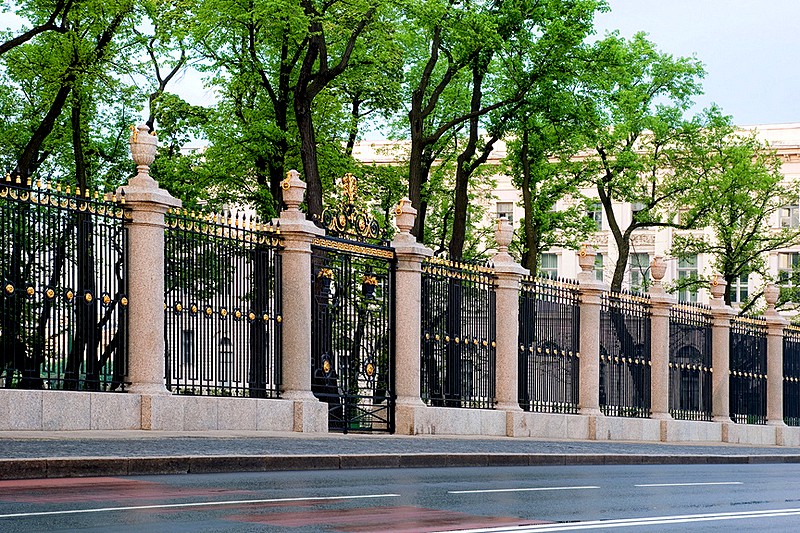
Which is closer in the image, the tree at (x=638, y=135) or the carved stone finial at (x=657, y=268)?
the carved stone finial at (x=657, y=268)

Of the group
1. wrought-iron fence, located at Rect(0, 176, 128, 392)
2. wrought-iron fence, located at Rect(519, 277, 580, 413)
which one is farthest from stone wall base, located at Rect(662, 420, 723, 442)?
wrought-iron fence, located at Rect(0, 176, 128, 392)

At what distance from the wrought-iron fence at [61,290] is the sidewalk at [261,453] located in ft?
3.16

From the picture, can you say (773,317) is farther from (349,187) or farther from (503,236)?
(349,187)

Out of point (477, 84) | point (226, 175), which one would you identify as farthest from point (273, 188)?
point (477, 84)

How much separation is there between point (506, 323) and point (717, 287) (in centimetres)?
1007

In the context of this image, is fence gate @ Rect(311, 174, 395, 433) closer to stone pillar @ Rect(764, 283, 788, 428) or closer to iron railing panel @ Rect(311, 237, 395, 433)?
iron railing panel @ Rect(311, 237, 395, 433)

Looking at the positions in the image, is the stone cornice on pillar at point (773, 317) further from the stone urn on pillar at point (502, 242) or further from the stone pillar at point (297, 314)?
the stone pillar at point (297, 314)

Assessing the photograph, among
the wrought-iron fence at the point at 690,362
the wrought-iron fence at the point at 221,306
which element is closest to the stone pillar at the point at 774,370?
the wrought-iron fence at the point at 690,362

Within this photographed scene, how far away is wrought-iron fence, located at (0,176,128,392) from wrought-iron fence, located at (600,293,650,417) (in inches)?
547

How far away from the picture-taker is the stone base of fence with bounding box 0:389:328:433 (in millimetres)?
16375

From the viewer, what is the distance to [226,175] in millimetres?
39406

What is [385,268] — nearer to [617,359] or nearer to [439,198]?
[617,359]

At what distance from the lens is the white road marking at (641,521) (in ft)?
33.4

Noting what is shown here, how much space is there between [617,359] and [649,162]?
20.2m
